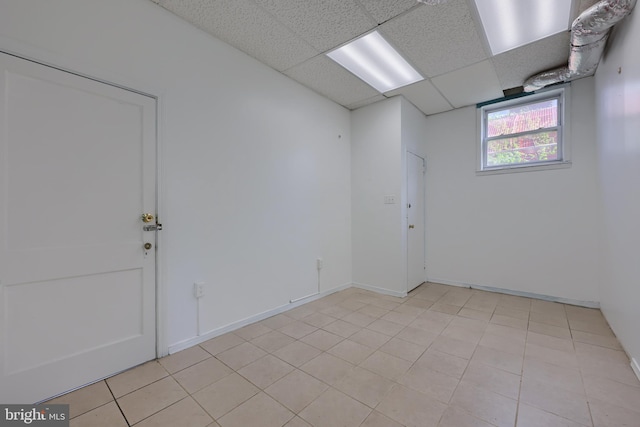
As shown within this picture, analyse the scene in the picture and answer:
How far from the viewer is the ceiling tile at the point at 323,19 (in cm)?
214

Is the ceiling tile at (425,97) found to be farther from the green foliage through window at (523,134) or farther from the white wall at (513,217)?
the green foliage through window at (523,134)

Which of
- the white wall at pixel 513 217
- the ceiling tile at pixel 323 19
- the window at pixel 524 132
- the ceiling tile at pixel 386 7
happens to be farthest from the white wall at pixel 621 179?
the ceiling tile at pixel 323 19

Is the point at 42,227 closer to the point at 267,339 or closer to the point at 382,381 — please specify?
the point at 267,339

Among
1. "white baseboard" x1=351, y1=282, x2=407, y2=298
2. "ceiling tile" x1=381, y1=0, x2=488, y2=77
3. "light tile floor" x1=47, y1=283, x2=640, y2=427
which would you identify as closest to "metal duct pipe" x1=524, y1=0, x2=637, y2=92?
"ceiling tile" x1=381, y1=0, x2=488, y2=77

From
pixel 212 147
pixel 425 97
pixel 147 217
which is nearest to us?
pixel 147 217

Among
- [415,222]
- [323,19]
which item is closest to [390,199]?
[415,222]

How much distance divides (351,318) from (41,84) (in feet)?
10.7

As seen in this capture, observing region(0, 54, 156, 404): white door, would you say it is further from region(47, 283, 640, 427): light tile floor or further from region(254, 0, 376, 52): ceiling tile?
region(254, 0, 376, 52): ceiling tile

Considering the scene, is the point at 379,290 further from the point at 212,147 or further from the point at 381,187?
the point at 212,147

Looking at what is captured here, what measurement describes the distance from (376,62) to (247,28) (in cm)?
146

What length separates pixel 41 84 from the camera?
5.52ft

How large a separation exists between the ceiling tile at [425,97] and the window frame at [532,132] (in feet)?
1.96

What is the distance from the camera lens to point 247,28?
242 cm

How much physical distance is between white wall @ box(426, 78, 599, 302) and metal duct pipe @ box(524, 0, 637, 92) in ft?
2.05
